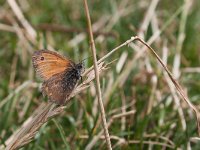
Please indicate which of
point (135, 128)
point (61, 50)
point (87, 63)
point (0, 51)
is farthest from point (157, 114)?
point (0, 51)

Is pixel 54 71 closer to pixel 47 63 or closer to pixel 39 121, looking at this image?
pixel 47 63

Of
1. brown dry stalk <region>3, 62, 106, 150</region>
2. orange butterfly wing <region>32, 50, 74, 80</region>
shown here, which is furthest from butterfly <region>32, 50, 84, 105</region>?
brown dry stalk <region>3, 62, 106, 150</region>

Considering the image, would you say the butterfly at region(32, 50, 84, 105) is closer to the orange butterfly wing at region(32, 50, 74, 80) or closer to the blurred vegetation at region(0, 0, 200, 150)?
the orange butterfly wing at region(32, 50, 74, 80)

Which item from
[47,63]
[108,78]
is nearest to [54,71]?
[47,63]

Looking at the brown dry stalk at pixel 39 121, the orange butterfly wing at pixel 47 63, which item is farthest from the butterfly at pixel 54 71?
the brown dry stalk at pixel 39 121

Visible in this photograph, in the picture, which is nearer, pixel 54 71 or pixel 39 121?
pixel 39 121

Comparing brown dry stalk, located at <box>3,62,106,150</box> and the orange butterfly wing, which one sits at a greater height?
the orange butterfly wing

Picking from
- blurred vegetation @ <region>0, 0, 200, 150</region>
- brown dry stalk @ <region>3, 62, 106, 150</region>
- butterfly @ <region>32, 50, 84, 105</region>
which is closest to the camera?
brown dry stalk @ <region>3, 62, 106, 150</region>
